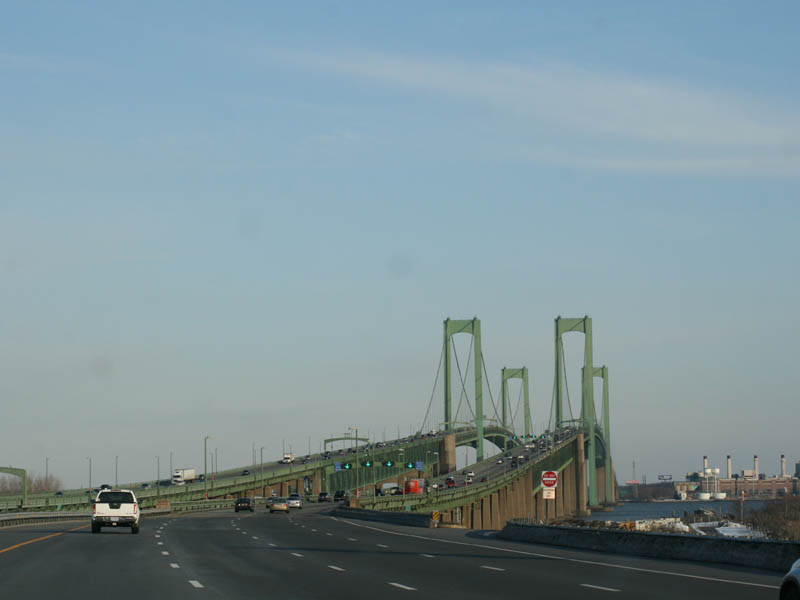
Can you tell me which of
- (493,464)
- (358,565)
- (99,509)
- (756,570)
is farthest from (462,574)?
(493,464)

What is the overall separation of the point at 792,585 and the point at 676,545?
19.5 meters

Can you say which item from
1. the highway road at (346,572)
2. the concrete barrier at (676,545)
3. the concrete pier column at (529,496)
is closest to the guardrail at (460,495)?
the concrete pier column at (529,496)

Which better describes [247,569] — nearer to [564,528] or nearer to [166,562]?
[166,562]

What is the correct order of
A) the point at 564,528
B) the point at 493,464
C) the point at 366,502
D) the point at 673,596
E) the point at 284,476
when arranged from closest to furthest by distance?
1. the point at 673,596
2. the point at 564,528
3. the point at 366,502
4. the point at 284,476
5. the point at 493,464

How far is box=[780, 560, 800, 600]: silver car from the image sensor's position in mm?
12789

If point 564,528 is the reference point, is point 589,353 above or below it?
above

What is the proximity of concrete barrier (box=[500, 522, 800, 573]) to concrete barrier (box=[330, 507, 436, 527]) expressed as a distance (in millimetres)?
21036

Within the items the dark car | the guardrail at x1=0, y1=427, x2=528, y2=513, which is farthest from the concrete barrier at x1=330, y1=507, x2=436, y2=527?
the guardrail at x1=0, y1=427, x2=528, y2=513

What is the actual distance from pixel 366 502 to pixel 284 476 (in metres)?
63.2

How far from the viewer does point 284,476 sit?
17362 centimetres

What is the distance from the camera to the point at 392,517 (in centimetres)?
7300

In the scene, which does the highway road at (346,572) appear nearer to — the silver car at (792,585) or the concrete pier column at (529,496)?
the silver car at (792,585)

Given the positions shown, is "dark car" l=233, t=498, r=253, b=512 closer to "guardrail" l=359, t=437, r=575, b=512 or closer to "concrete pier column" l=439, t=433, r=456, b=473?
"guardrail" l=359, t=437, r=575, b=512

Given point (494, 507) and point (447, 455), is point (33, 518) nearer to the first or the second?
point (494, 507)
